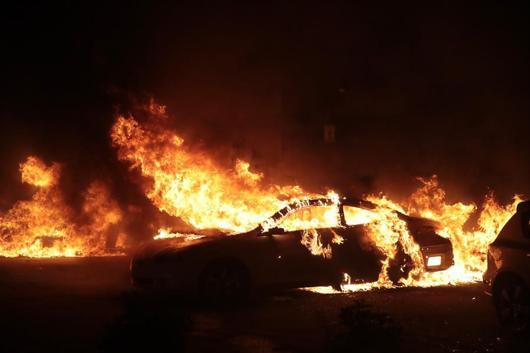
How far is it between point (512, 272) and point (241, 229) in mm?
4540

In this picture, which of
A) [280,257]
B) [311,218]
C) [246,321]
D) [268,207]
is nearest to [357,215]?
[311,218]

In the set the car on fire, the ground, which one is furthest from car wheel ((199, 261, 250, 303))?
the ground

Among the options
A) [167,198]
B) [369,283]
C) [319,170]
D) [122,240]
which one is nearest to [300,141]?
[319,170]

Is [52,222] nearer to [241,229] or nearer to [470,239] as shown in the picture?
[241,229]

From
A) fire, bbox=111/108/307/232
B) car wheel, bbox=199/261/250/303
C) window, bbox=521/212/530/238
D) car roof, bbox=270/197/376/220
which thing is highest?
fire, bbox=111/108/307/232

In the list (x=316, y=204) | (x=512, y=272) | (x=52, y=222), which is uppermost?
(x=52, y=222)

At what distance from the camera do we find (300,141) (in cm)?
2234

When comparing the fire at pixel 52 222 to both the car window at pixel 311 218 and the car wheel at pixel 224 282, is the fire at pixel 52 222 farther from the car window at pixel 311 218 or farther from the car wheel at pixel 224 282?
the car wheel at pixel 224 282

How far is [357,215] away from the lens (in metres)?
11.0

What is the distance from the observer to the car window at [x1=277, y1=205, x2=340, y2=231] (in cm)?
1048

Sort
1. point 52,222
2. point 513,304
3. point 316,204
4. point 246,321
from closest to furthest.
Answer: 1. point 513,304
2. point 246,321
3. point 316,204
4. point 52,222

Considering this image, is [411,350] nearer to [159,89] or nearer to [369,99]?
[159,89]

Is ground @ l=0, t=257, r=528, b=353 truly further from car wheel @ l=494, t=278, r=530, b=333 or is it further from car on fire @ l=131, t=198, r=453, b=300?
car on fire @ l=131, t=198, r=453, b=300

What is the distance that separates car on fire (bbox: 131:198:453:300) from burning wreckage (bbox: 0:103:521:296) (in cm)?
2
